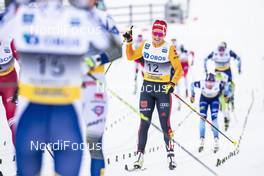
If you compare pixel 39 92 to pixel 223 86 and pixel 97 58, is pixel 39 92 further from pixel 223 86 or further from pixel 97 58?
pixel 223 86

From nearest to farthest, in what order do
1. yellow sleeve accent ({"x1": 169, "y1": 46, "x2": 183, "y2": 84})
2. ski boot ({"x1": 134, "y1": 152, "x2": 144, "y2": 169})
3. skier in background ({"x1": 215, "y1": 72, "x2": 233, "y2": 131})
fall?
yellow sleeve accent ({"x1": 169, "y1": 46, "x2": 183, "y2": 84})
ski boot ({"x1": 134, "y1": 152, "x2": 144, "y2": 169})
skier in background ({"x1": 215, "y1": 72, "x2": 233, "y2": 131})

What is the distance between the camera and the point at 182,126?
32.7 feet

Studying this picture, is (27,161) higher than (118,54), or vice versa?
(118,54)

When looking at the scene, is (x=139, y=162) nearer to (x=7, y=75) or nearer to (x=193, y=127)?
(x=7, y=75)

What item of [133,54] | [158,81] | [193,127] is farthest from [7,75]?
[193,127]

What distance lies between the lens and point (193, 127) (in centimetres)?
996

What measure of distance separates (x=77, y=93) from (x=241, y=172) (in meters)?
3.60

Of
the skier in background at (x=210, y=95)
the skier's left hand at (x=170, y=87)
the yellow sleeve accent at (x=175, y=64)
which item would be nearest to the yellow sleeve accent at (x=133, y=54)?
the yellow sleeve accent at (x=175, y=64)

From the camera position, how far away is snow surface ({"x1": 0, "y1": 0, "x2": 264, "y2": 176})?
22.5 feet

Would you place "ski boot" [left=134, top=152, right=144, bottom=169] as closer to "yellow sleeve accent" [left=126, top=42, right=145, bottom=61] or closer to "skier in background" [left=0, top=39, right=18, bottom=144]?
"yellow sleeve accent" [left=126, top=42, right=145, bottom=61]

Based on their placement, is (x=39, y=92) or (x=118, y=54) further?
(x=118, y=54)

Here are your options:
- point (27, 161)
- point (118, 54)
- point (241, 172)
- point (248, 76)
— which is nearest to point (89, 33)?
point (118, 54)

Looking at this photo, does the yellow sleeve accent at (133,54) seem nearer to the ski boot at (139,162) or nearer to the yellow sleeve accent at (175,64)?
the yellow sleeve accent at (175,64)

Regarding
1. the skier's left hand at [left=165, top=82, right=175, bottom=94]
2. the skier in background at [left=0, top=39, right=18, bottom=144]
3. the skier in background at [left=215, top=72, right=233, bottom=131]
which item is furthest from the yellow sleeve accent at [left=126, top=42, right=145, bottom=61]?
the skier in background at [left=215, top=72, right=233, bottom=131]
